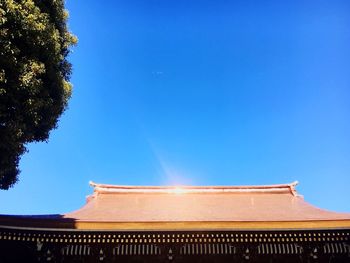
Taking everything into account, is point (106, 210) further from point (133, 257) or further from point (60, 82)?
point (60, 82)

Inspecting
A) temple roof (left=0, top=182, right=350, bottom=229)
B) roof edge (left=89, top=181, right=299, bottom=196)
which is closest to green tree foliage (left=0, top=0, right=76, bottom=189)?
temple roof (left=0, top=182, right=350, bottom=229)

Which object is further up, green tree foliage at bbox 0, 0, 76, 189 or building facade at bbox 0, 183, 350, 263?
green tree foliage at bbox 0, 0, 76, 189

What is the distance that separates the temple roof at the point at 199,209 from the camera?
30.5ft

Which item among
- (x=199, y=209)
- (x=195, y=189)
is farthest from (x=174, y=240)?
(x=195, y=189)

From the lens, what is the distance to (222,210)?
508 inches

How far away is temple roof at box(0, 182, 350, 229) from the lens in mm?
9289

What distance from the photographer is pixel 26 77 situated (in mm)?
8664

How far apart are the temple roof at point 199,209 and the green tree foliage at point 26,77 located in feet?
7.47

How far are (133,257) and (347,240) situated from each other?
5451mm

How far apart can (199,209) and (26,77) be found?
7.23m

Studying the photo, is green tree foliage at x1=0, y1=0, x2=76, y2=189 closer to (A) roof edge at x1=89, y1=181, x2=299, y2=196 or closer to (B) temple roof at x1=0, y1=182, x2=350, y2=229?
(B) temple roof at x1=0, y1=182, x2=350, y2=229

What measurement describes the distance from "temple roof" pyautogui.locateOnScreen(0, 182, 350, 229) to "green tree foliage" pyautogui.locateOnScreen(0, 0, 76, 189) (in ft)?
7.47

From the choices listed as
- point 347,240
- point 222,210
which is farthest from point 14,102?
point 347,240

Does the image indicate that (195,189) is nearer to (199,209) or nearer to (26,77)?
(199,209)
